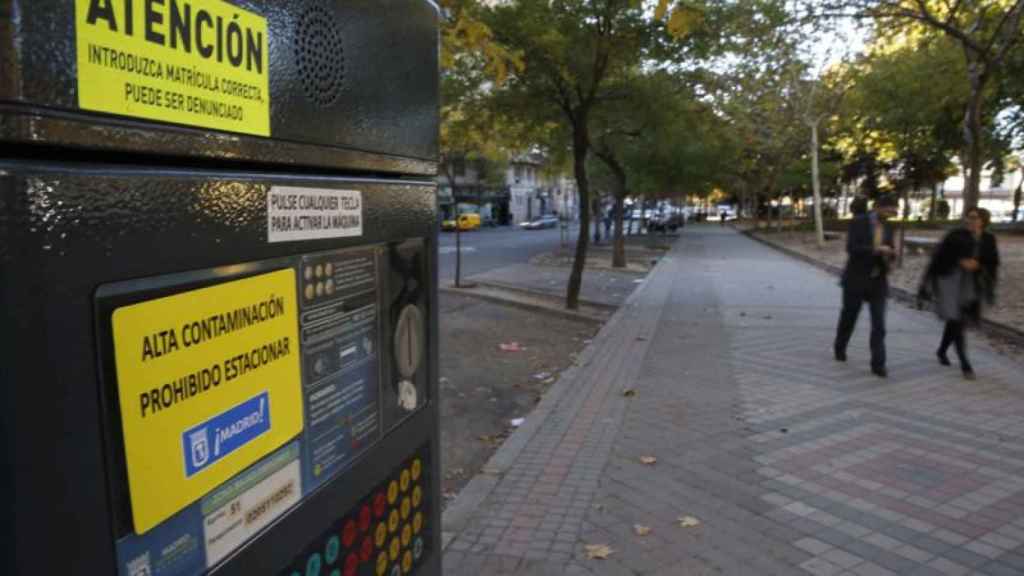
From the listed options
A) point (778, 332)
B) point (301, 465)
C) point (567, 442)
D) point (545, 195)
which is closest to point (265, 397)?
point (301, 465)

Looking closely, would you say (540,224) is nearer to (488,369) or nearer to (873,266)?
(488,369)

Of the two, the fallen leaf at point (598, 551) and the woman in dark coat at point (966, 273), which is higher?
the woman in dark coat at point (966, 273)

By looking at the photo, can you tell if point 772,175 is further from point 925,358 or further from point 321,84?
point 321,84

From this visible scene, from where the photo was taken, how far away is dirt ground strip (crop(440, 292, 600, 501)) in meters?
5.89

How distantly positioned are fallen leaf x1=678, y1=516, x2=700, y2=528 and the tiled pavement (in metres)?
0.03

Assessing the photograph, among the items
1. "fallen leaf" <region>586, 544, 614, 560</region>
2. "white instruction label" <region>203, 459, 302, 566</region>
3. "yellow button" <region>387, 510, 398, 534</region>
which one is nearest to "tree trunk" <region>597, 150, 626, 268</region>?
"fallen leaf" <region>586, 544, 614, 560</region>

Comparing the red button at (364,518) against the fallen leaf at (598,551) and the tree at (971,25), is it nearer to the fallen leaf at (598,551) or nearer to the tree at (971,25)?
the fallen leaf at (598,551)

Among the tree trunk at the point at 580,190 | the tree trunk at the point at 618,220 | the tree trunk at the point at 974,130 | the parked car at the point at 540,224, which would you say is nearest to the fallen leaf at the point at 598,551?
the tree trunk at the point at 580,190

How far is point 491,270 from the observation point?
68.0 feet

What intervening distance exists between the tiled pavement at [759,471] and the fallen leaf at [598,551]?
39 millimetres

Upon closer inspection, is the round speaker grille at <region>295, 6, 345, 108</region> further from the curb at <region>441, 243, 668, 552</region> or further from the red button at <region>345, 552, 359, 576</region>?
the curb at <region>441, 243, 668, 552</region>

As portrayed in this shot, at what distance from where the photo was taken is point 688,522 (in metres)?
4.20

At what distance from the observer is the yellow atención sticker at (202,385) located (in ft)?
3.36

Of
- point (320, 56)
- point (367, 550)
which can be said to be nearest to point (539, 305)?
point (367, 550)
